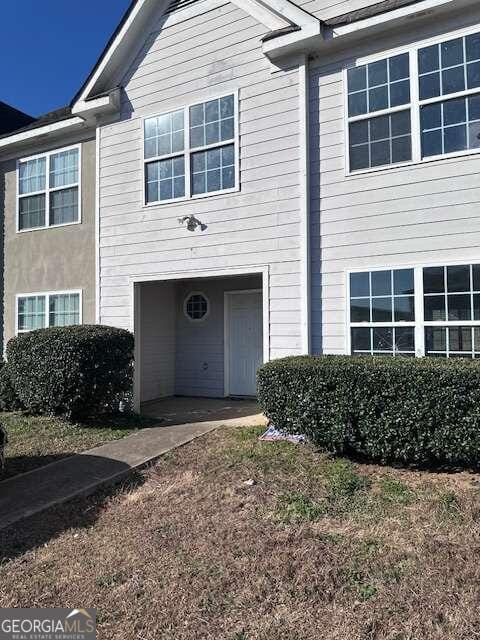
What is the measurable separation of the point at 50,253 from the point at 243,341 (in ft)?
15.1

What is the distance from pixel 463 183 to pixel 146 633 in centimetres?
621

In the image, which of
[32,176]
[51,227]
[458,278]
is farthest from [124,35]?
[458,278]

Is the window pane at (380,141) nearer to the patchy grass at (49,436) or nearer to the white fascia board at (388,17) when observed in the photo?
the white fascia board at (388,17)

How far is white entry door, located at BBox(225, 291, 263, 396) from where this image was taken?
10695 mm

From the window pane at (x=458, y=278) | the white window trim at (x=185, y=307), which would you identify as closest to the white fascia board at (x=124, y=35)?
the white window trim at (x=185, y=307)

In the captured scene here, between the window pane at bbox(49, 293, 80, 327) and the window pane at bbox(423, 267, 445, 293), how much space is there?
22.4 ft

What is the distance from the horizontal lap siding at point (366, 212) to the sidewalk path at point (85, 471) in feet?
8.19

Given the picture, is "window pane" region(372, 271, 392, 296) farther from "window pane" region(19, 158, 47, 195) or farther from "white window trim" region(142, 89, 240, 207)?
"window pane" region(19, 158, 47, 195)

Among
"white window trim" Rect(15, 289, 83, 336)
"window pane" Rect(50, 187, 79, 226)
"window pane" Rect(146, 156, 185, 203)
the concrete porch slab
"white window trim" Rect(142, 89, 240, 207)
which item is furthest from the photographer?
"window pane" Rect(50, 187, 79, 226)

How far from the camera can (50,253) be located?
35.7 ft

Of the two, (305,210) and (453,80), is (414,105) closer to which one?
(453,80)

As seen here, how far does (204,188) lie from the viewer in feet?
28.5

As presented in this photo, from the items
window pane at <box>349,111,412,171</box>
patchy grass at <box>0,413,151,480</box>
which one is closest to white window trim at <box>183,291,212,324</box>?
patchy grass at <box>0,413,151,480</box>

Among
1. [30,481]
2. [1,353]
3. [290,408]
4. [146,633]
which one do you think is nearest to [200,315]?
[1,353]
